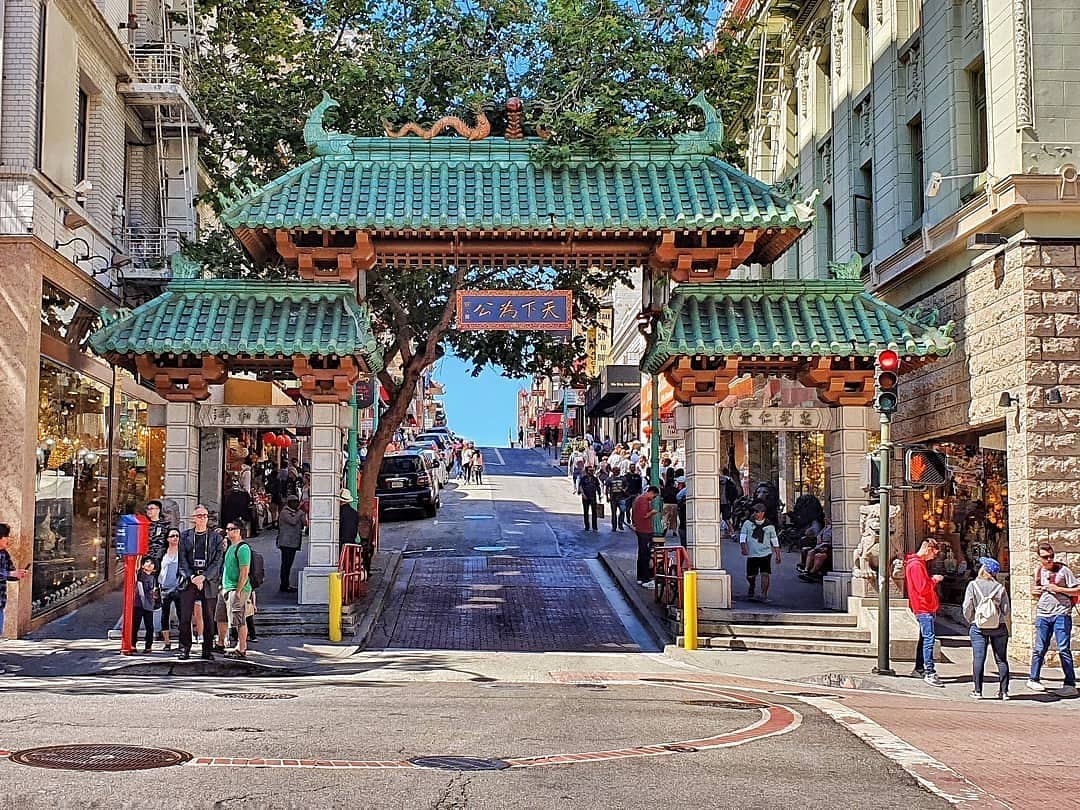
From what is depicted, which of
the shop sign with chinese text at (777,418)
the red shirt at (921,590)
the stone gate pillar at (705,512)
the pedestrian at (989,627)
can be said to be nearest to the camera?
the pedestrian at (989,627)

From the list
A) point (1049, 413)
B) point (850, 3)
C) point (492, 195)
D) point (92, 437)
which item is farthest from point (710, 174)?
point (92, 437)

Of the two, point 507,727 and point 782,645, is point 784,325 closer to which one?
point 782,645

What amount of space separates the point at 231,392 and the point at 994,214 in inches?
498

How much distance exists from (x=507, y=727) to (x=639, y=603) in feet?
34.9

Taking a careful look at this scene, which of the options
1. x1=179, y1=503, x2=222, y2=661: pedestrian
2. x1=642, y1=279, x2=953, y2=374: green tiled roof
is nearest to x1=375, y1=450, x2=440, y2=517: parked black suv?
x1=642, y1=279, x2=953, y2=374: green tiled roof

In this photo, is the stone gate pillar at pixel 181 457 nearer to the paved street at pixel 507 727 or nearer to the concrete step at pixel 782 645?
the paved street at pixel 507 727

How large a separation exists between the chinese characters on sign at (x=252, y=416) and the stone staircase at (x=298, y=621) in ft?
8.95

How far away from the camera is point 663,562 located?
19.6 metres

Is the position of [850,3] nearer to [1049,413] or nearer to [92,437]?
[1049,413]

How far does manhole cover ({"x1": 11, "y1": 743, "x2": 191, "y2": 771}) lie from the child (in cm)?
688

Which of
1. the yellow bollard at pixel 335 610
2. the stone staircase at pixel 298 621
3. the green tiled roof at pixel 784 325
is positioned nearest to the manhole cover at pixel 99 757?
the yellow bollard at pixel 335 610

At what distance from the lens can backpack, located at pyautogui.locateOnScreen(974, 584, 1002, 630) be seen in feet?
45.8

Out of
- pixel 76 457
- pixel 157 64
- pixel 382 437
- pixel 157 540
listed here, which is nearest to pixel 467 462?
pixel 382 437

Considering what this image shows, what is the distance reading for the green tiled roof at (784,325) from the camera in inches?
663
